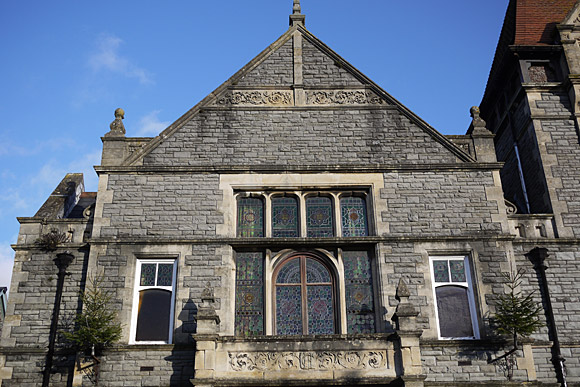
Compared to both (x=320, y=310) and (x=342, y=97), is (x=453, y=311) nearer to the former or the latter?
(x=320, y=310)

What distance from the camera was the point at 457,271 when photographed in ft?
43.3

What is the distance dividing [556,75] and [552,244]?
5.08 metres

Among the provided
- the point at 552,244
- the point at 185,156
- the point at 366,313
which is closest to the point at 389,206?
the point at 366,313

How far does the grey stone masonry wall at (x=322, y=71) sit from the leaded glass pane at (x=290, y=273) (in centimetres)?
470

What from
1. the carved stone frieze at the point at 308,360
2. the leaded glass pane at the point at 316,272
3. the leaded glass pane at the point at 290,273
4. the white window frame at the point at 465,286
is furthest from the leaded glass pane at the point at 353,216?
the carved stone frieze at the point at 308,360

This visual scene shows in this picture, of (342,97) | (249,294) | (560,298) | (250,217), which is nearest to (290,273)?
(249,294)

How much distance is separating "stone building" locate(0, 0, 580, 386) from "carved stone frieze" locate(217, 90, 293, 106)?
38 mm

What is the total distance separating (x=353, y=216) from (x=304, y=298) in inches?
86.3

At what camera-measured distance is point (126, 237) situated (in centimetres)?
1331

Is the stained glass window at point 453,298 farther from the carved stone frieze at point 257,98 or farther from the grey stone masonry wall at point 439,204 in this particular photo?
the carved stone frieze at point 257,98

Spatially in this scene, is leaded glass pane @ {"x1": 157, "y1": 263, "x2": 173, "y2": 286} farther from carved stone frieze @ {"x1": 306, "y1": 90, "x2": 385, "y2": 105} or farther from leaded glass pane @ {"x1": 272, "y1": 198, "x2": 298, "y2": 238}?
carved stone frieze @ {"x1": 306, "y1": 90, "x2": 385, "y2": 105}

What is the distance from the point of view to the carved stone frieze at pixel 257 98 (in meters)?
15.3

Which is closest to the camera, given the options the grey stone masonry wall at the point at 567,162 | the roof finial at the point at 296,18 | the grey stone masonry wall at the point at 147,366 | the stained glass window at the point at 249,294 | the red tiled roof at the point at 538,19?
the grey stone masonry wall at the point at 147,366

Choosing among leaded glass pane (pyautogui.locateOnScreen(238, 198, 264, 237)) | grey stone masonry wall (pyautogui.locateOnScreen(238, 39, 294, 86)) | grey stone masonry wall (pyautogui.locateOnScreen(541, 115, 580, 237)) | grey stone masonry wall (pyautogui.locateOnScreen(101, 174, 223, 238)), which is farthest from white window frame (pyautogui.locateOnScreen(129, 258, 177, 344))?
grey stone masonry wall (pyautogui.locateOnScreen(541, 115, 580, 237))
